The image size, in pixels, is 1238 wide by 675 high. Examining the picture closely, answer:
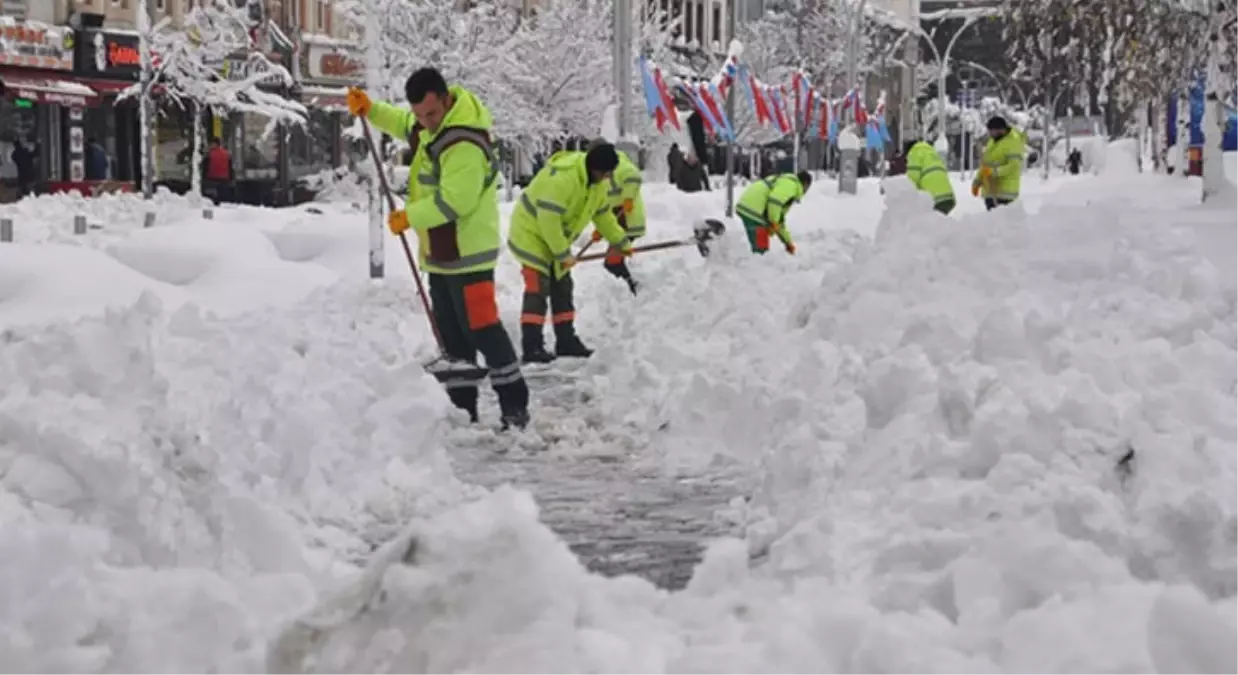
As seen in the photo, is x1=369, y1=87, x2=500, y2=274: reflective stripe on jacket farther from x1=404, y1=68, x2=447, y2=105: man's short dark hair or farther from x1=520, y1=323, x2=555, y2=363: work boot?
x1=520, y1=323, x2=555, y2=363: work boot

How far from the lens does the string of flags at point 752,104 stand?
28828 millimetres

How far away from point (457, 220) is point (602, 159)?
2793 millimetres

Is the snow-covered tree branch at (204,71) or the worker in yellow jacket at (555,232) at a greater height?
the snow-covered tree branch at (204,71)

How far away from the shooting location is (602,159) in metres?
11.0

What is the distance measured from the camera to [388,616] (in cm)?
331

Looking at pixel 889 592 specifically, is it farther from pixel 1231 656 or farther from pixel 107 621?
pixel 107 621

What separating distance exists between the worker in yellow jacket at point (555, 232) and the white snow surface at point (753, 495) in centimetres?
84

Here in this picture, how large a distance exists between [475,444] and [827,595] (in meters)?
4.51

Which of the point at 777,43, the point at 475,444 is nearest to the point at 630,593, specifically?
the point at 475,444

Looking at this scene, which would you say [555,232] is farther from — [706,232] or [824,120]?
[824,120]

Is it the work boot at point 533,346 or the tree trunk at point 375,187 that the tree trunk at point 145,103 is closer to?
the tree trunk at point 375,187

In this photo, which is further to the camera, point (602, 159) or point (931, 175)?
point (931, 175)

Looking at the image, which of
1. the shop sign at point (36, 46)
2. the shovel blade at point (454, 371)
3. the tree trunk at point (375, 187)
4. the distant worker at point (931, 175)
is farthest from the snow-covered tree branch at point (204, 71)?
the shovel blade at point (454, 371)

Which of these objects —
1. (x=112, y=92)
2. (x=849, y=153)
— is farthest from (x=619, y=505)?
(x=849, y=153)
